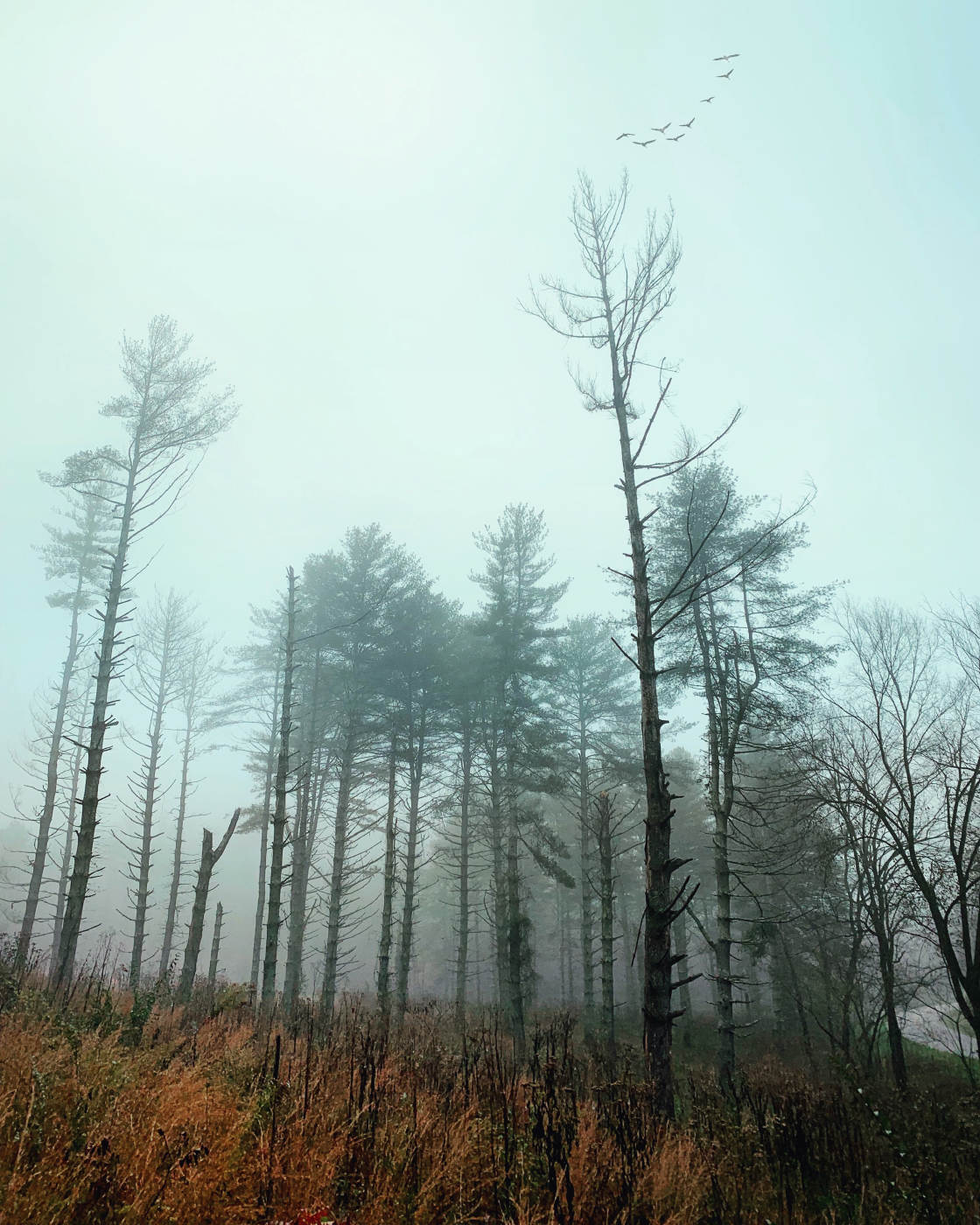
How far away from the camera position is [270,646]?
Result: 24.8 meters

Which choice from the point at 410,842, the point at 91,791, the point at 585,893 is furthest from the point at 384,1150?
the point at 585,893

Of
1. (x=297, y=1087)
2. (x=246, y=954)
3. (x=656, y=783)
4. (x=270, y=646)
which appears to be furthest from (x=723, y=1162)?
(x=246, y=954)

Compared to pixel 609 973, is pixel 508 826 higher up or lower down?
higher up

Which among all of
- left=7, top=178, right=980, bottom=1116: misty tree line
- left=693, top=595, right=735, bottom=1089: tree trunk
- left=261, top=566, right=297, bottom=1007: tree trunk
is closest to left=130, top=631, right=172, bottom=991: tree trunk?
left=7, top=178, right=980, bottom=1116: misty tree line

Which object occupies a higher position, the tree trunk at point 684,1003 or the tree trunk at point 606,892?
the tree trunk at point 606,892

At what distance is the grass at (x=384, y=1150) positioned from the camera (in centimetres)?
327

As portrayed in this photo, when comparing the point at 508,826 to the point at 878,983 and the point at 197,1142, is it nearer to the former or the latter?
the point at 878,983

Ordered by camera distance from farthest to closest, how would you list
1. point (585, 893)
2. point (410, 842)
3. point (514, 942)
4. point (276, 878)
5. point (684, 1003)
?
point (684, 1003) → point (585, 893) → point (410, 842) → point (514, 942) → point (276, 878)

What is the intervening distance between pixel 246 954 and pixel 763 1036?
4336cm

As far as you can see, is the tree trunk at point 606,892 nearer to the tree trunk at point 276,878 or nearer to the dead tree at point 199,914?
the tree trunk at point 276,878

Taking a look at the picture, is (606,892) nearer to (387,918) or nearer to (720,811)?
(720,811)

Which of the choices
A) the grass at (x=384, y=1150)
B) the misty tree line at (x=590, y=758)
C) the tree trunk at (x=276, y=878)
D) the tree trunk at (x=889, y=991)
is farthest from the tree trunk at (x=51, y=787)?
the tree trunk at (x=889, y=991)

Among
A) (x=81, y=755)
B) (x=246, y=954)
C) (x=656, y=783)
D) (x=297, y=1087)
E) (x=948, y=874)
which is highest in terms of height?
(x=81, y=755)

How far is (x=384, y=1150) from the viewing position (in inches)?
165
